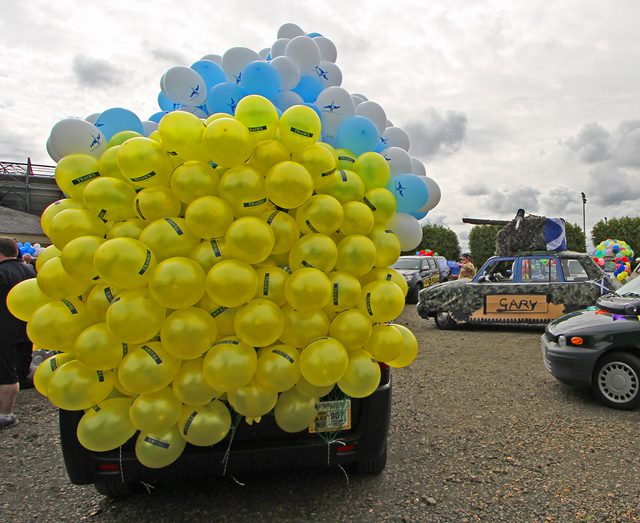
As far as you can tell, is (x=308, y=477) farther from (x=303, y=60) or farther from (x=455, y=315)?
(x=455, y=315)

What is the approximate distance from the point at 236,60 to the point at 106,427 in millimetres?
2684

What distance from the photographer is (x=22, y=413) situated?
15.4 ft

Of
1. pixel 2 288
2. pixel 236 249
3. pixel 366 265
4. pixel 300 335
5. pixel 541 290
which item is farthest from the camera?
pixel 541 290

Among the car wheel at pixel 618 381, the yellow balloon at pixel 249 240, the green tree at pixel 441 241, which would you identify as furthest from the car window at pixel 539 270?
the green tree at pixel 441 241

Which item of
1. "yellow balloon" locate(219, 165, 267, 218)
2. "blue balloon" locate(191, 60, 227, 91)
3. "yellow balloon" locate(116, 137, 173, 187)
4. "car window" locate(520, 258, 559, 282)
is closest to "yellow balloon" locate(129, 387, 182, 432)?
"yellow balloon" locate(219, 165, 267, 218)

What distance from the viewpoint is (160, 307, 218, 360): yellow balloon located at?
7.04ft

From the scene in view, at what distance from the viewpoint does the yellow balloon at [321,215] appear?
2420mm

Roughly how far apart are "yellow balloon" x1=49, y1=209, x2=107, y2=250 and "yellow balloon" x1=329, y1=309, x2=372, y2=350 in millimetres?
1490

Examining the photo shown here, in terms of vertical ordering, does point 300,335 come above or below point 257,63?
below

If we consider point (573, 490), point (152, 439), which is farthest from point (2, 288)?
point (573, 490)

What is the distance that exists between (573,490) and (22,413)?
539 cm

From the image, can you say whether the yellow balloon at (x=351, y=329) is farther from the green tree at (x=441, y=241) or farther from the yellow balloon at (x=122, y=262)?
the green tree at (x=441, y=241)

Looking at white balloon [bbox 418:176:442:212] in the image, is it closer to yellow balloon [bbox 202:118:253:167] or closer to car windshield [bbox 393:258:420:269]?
yellow balloon [bbox 202:118:253:167]

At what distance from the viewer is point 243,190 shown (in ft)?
7.51
